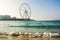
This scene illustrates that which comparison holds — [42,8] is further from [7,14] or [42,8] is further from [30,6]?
[7,14]

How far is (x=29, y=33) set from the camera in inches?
98.3

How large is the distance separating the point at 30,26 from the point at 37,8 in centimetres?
32

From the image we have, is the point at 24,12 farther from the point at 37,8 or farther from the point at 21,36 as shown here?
the point at 21,36

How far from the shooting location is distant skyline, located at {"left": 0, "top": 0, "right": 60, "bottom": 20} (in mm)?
2480

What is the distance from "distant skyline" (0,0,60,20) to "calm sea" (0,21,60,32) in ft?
0.29

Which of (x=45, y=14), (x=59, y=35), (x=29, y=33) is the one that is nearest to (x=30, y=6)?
(x=45, y=14)

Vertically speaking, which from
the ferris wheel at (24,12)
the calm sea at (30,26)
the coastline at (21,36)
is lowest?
the coastline at (21,36)

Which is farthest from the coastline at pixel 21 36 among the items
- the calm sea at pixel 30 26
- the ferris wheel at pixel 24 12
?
the ferris wheel at pixel 24 12

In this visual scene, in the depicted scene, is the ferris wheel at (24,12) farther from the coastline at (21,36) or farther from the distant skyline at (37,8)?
the coastline at (21,36)

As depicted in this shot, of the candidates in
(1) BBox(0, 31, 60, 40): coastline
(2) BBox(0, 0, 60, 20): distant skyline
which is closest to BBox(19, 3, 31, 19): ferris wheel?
(2) BBox(0, 0, 60, 20): distant skyline

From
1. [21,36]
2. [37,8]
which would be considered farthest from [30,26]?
[37,8]

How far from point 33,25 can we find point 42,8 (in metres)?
0.32

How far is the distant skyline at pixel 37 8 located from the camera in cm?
248

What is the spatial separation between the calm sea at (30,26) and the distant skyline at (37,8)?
9 centimetres
